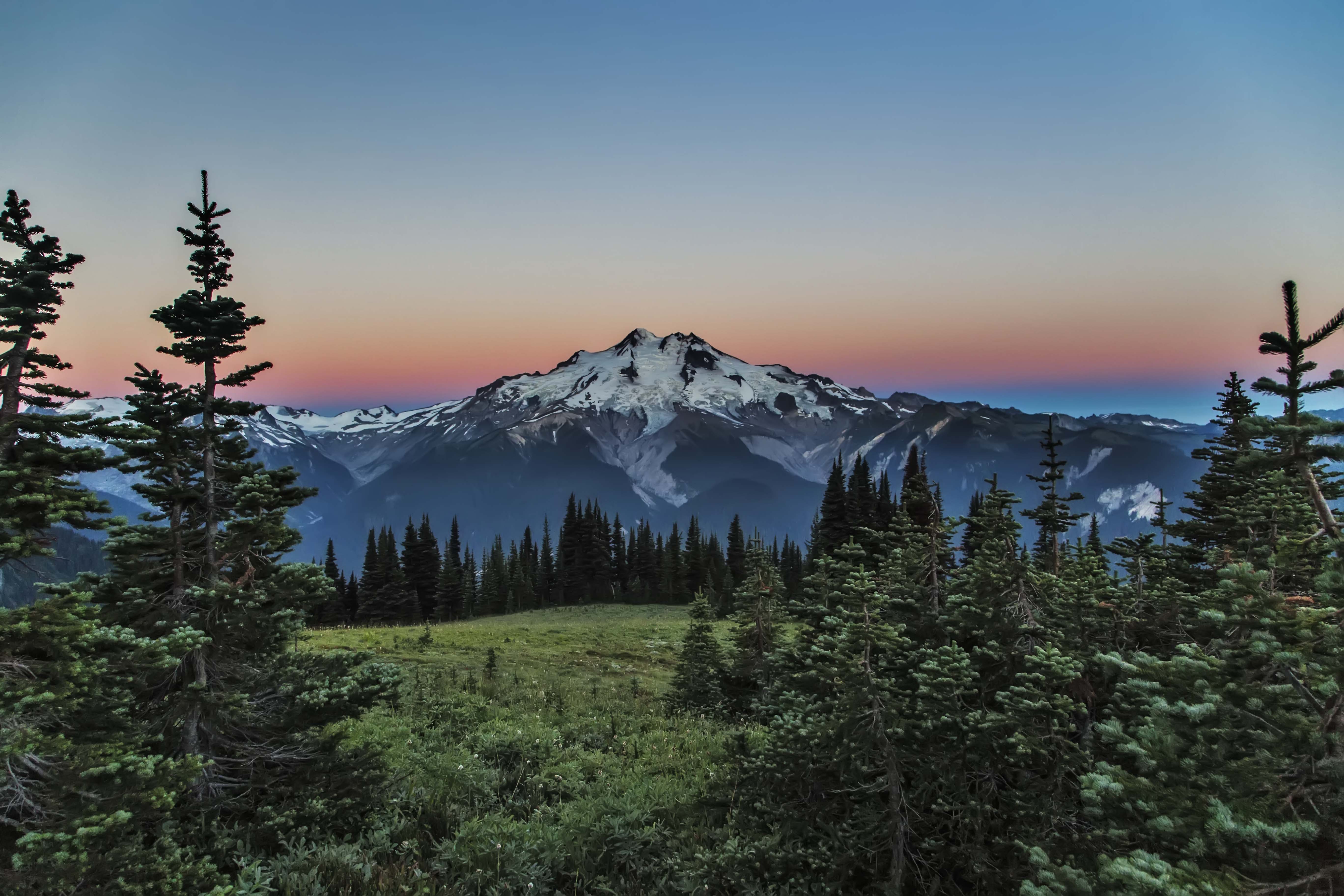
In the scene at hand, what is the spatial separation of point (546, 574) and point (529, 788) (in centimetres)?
9162

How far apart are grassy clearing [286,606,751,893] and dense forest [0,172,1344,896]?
0.26 ft

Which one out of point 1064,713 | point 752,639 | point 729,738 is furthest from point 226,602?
point 752,639

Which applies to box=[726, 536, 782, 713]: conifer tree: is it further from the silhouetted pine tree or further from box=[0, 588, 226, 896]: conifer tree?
the silhouetted pine tree

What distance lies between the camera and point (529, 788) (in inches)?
444

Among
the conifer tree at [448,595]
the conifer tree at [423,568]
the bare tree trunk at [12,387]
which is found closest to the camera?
the bare tree trunk at [12,387]

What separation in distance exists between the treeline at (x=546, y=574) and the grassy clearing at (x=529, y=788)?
51.2 metres

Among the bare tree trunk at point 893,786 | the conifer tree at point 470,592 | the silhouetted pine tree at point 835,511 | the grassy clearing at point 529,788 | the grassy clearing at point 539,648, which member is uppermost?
the silhouetted pine tree at point 835,511

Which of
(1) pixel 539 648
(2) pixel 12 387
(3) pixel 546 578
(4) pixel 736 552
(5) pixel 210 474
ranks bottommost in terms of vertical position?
(3) pixel 546 578

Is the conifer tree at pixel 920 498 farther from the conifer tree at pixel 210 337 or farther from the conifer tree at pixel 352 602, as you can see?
the conifer tree at pixel 352 602

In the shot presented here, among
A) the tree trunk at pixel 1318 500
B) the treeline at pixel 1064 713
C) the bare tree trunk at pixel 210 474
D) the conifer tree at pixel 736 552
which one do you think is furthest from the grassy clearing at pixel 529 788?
the conifer tree at pixel 736 552

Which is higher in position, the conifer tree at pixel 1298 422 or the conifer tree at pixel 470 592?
the conifer tree at pixel 1298 422

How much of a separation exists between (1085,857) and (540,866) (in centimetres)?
661

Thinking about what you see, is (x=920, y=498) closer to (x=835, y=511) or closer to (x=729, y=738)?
(x=729, y=738)

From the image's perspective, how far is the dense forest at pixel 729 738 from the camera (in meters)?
4.32
